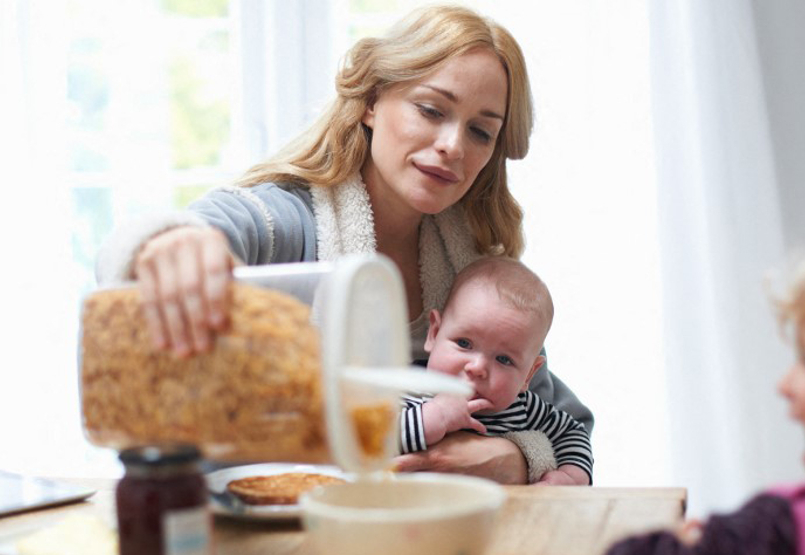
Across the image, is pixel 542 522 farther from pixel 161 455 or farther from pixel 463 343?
pixel 463 343

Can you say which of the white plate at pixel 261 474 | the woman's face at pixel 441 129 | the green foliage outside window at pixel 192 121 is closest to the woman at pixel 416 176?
the woman's face at pixel 441 129

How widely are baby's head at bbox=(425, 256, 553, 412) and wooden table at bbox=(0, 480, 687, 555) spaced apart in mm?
413

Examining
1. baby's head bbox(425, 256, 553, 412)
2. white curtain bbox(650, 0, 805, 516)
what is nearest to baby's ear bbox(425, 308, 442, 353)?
baby's head bbox(425, 256, 553, 412)

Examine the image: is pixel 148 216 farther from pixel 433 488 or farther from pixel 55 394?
pixel 55 394

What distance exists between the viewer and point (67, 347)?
9.82ft

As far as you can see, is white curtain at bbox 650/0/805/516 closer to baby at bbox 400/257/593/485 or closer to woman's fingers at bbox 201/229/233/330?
baby at bbox 400/257/593/485

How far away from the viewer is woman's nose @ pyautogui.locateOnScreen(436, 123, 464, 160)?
1773 mm

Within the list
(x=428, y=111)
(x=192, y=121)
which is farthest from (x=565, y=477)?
(x=192, y=121)

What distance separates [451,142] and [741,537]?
1.11 m

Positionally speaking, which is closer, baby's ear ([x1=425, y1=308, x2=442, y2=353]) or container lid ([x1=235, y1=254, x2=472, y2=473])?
container lid ([x1=235, y1=254, x2=472, y2=473])

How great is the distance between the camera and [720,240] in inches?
106

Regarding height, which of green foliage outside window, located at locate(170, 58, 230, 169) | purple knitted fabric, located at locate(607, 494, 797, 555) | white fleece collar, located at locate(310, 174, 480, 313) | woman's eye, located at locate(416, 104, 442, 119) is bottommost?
purple knitted fabric, located at locate(607, 494, 797, 555)

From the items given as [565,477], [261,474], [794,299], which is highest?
[794,299]

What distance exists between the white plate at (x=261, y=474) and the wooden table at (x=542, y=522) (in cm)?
2
